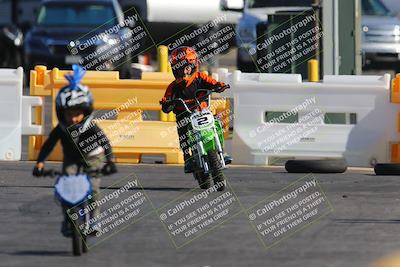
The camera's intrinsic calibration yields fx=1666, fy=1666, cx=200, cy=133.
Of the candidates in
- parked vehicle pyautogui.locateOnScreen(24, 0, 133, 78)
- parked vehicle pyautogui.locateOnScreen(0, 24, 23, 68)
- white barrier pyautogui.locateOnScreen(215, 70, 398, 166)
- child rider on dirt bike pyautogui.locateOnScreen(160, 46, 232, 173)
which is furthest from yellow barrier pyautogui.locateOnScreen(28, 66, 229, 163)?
parked vehicle pyautogui.locateOnScreen(0, 24, 23, 68)

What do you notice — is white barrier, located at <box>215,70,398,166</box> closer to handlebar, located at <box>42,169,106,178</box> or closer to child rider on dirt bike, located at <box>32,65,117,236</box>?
child rider on dirt bike, located at <box>32,65,117,236</box>

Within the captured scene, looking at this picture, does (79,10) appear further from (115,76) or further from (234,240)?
(234,240)

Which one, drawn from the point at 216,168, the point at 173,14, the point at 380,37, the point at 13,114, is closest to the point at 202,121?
the point at 216,168

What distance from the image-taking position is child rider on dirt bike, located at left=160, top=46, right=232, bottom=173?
16.6 metres

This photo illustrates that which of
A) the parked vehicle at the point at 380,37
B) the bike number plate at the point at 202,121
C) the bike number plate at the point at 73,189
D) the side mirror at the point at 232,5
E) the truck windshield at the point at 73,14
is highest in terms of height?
the bike number plate at the point at 73,189

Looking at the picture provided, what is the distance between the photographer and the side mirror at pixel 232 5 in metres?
30.5

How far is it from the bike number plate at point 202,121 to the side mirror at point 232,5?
46.6ft

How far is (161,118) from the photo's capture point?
20875mm

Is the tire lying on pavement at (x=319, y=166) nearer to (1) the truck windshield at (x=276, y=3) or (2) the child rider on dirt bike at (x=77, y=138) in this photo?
(2) the child rider on dirt bike at (x=77, y=138)

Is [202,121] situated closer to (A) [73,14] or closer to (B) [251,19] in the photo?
(B) [251,19]

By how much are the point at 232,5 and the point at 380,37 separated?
5826mm

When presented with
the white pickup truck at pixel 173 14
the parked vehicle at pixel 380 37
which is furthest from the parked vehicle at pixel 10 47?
the parked vehicle at pixel 380 37

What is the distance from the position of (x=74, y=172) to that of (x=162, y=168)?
763 centimetres

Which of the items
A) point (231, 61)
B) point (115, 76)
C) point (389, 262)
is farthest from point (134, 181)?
point (231, 61)
